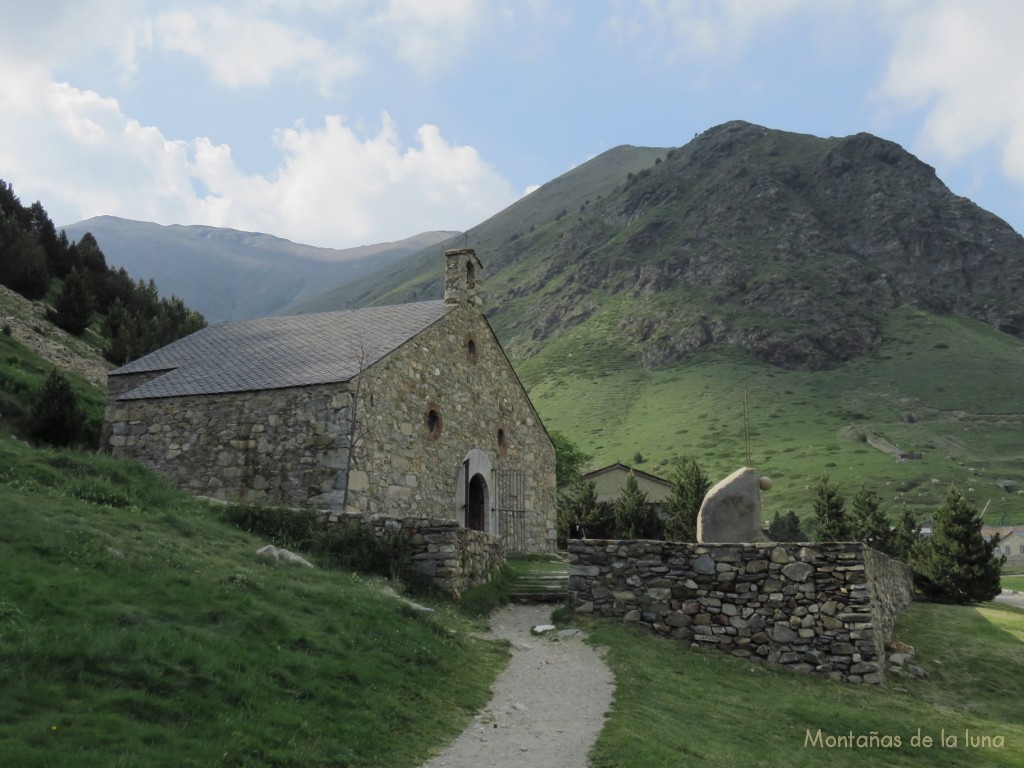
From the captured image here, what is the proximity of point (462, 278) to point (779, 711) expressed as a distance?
16.1m

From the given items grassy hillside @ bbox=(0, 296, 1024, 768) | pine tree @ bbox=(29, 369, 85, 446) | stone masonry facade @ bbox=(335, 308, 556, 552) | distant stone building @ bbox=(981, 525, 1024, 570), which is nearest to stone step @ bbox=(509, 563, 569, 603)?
grassy hillside @ bbox=(0, 296, 1024, 768)

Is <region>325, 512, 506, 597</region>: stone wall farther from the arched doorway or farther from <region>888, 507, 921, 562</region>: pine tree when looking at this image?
<region>888, 507, 921, 562</region>: pine tree

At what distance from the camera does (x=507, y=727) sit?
8625 mm

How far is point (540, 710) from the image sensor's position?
9.41 m

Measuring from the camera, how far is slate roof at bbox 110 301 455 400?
19141 mm

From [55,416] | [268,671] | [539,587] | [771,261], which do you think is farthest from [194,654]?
[771,261]

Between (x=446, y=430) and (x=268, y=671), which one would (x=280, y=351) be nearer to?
(x=446, y=430)

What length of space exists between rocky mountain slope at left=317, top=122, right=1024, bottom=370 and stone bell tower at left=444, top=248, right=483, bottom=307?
321ft

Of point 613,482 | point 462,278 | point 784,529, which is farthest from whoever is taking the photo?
point 613,482

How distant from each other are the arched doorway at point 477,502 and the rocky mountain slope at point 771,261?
324 ft

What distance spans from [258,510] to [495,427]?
10.8m

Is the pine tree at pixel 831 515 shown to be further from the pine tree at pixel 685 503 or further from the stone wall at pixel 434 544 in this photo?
the stone wall at pixel 434 544

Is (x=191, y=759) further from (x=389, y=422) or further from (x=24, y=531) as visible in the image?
(x=389, y=422)

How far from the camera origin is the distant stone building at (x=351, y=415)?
17.9m
